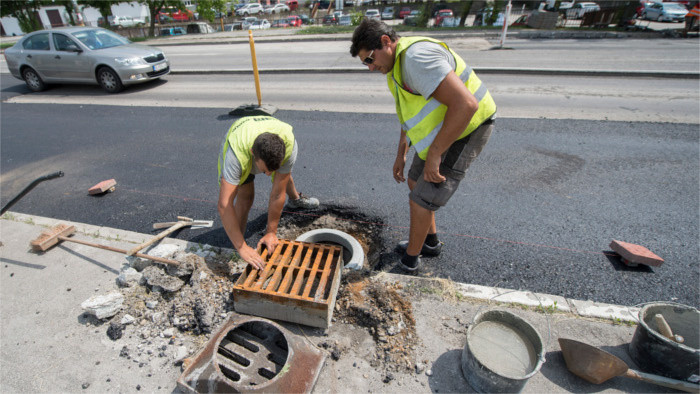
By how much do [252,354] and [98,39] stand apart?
10571mm

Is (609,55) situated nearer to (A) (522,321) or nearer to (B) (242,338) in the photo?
(A) (522,321)

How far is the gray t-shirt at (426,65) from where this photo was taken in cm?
203

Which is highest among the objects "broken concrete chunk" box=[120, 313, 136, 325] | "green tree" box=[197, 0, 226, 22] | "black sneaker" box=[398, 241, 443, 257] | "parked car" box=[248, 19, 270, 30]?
"green tree" box=[197, 0, 226, 22]

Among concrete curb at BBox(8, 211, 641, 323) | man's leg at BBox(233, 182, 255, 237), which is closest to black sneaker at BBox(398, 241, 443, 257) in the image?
concrete curb at BBox(8, 211, 641, 323)

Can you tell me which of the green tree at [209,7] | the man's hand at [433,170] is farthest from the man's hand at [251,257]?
the green tree at [209,7]

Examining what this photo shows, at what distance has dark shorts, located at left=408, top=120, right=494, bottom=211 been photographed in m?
2.44

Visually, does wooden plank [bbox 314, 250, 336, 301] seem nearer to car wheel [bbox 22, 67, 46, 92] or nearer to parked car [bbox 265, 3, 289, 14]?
car wheel [bbox 22, 67, 46, 92]

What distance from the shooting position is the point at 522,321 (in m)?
2.21

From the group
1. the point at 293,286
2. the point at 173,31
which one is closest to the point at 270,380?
the point at 293,286

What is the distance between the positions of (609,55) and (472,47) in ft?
15.4

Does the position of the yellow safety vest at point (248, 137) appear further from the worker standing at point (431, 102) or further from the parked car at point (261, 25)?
the parked car at point (261, 25)

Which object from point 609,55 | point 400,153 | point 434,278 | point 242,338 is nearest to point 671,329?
point 434,278

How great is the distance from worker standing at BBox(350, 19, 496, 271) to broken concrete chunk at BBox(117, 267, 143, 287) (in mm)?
2378

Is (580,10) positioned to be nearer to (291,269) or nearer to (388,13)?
(388,13)
